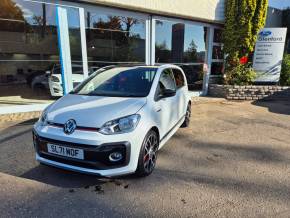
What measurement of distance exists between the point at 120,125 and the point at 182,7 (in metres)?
7.08

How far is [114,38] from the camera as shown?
9133mm

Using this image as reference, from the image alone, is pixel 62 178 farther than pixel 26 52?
No

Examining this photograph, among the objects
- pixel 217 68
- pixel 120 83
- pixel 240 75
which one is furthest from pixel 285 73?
pixel 120 83

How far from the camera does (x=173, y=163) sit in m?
3.84

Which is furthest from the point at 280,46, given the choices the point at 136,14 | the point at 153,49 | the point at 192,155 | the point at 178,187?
the point at 178,187

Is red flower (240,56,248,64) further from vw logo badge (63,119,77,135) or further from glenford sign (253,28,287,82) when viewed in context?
vw logo badge (63,119,77,135)

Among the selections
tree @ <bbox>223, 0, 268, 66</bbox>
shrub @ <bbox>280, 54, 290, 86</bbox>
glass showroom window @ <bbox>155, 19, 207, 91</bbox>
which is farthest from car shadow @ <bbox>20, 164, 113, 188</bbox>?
shrub @ <bbox>280, 54, 290, 86</bbox>

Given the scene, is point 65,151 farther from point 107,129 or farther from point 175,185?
point 175,185

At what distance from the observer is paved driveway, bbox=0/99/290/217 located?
2.68 metres

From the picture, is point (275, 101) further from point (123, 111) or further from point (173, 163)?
point (123, 111)

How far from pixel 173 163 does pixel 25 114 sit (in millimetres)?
5089

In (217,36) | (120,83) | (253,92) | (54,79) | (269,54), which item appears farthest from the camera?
(217,36)

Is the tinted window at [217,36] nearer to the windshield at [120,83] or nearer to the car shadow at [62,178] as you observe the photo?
the windshield at [120,83]

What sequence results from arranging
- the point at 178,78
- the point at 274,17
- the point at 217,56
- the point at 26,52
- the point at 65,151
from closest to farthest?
the point at 65,151 → the point at 178,78 → the point at 26,52 → the point at 217,56 → the point at 274,17
